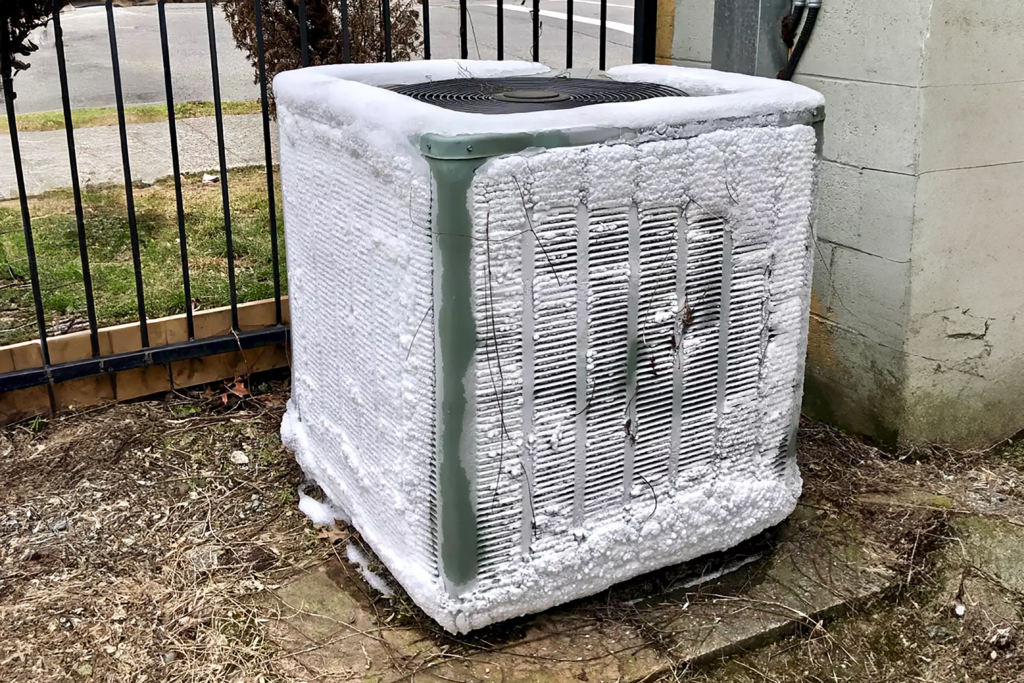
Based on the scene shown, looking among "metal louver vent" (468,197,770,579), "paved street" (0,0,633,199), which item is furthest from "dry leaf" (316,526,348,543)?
"paved street" (0,0,633,199)

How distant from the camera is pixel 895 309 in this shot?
304 cm

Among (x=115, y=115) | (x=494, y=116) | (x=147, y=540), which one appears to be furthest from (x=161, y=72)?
(x=494, y=116)

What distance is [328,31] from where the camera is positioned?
4.71 meters

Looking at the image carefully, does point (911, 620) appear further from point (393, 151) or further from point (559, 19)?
point (559, 19)

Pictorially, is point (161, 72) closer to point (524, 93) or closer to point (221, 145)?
point (221, 145)

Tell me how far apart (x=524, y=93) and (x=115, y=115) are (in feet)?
26.8

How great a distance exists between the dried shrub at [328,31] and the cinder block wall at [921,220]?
2.39 meters

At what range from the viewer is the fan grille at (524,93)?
7.43ft

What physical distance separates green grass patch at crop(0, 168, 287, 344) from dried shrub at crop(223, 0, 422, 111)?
104 centimetres

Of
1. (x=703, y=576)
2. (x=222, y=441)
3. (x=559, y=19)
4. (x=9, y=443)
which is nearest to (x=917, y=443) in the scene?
(x=703, y=576)

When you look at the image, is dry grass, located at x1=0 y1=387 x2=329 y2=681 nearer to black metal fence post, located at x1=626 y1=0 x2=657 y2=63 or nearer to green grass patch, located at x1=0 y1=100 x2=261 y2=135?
black metal fence post, located at x1=626 y1=0 x2=657 y2=63

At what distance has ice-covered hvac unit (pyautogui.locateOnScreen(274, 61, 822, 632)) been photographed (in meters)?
1.98

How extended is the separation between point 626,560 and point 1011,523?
128 cm

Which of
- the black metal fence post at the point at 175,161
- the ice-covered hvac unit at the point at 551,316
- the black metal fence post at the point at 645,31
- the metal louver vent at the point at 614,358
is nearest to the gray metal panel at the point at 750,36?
the black metal fence post at the point at 645,31
